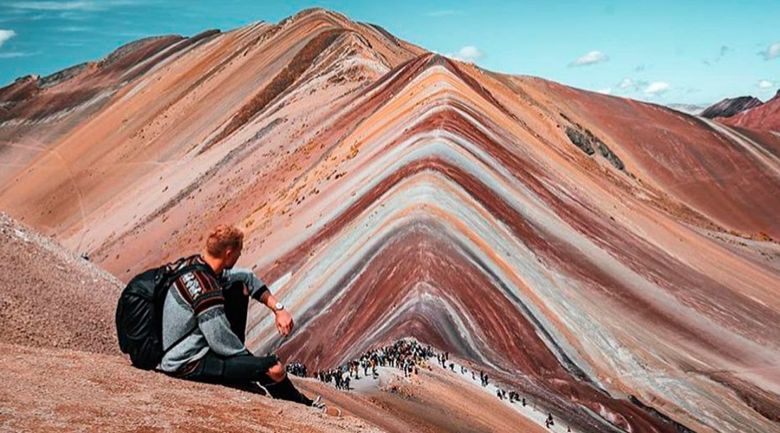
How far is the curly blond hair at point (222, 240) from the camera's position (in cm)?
732

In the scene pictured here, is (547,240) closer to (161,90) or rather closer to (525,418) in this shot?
(525,418)

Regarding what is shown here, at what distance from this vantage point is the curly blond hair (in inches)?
288

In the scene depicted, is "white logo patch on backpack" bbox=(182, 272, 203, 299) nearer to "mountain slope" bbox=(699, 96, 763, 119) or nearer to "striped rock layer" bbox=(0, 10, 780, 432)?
"striped rock layer" bbox=(0, 10, 780, 432)

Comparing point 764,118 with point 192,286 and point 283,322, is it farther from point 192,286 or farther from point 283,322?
point 192,286

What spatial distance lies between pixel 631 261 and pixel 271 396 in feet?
78.2

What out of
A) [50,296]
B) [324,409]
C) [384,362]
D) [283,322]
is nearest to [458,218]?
[384,362]

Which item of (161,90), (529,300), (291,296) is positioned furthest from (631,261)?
(161,90)

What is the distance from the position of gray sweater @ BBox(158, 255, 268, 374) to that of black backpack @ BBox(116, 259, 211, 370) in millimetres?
55

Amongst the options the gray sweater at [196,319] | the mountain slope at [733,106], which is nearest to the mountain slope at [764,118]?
the mountain slope at [733,106]

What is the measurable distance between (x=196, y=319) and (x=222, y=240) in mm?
661

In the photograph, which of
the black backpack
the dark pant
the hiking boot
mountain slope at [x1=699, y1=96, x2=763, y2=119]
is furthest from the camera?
mountain slope at [x1=699, y1=96, x2=763, y2=119]

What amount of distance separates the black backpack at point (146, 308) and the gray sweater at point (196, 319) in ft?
0.18

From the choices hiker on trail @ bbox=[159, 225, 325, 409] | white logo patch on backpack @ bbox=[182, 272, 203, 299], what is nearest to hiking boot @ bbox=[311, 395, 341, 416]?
hiker on trail @ bbox=[159, 225, 325, 409]

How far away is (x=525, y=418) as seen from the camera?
1487 centimetres
